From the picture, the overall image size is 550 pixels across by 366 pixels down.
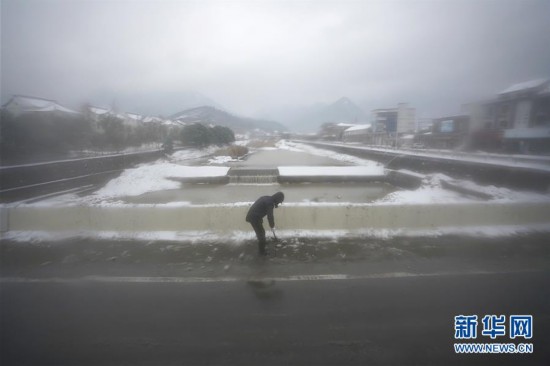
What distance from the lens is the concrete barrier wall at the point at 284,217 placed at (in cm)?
573

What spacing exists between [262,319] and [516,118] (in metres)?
8.72

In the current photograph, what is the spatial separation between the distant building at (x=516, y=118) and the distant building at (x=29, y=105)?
15.3 m

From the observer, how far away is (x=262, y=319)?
289 centimetres

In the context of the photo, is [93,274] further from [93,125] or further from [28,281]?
[93,125]

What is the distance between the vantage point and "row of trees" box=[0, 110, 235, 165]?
9.70 meters

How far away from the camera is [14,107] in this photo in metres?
9.23

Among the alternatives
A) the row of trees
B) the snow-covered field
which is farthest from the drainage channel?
the row of trees

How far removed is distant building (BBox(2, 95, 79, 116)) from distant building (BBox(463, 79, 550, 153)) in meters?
15.3

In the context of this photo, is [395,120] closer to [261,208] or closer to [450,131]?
[450,131]

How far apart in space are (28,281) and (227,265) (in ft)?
10.3

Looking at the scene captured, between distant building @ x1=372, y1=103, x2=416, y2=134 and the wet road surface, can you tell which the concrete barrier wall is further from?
distant building @ x1=372, y1=103, x2=416, y2=134

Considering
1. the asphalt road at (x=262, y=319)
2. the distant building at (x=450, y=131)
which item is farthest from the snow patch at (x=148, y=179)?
the distant building at (x=450, y=131)

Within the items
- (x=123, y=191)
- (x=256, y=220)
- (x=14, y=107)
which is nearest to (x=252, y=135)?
(x=123, y=191)

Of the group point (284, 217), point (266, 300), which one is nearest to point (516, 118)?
point (284, 217)
